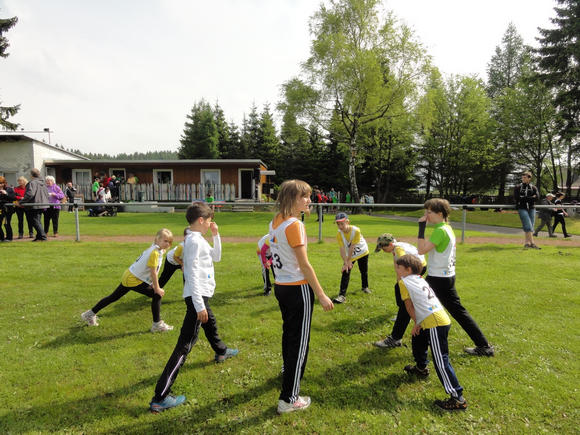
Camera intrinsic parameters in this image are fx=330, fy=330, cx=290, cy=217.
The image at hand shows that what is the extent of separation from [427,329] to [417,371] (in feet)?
1.91

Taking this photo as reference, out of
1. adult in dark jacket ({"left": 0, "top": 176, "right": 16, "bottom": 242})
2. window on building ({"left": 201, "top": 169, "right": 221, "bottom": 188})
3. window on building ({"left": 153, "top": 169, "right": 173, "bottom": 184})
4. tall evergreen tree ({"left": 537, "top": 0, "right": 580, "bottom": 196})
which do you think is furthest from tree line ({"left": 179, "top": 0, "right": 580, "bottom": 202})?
adult in dark jacket ({"left": 0, "top": 176, "right": 16, "bottom": 242})

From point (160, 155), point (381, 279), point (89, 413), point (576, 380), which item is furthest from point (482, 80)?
point (160, 155)

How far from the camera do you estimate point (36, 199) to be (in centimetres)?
1105

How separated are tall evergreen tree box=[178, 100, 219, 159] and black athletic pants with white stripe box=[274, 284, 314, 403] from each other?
5366 cm

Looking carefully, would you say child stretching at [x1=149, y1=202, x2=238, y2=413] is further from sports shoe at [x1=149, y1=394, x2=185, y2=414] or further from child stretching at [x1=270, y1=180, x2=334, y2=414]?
child stretching at [x1=270, y1=180, x2=334, y2=414]

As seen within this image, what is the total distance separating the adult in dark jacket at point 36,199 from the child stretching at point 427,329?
12203 mm

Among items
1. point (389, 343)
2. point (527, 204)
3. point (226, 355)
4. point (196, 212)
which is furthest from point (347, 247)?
point (527, 204)

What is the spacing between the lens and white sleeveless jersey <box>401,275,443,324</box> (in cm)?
322

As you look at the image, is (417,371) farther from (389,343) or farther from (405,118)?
(405,118)

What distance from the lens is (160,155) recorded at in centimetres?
17075

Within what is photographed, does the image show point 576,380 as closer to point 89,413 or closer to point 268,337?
point 268,337

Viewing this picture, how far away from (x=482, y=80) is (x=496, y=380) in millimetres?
47603

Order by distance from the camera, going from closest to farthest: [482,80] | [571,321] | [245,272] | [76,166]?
1. [571,321]
2. [245,272]
3. [76,166]
4. [482,80]

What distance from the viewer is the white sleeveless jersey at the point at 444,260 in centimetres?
373
